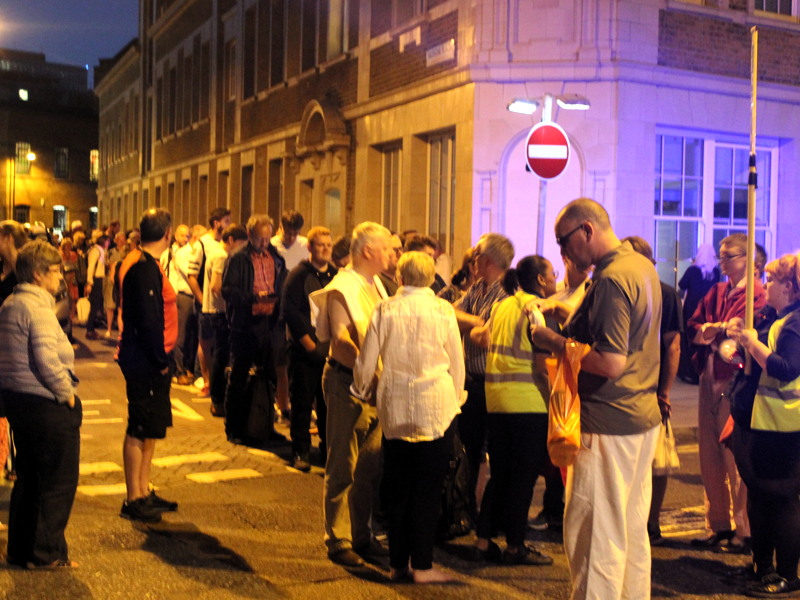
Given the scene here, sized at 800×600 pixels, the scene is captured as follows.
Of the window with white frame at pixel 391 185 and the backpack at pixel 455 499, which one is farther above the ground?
the window with white frame at pixel 391 185

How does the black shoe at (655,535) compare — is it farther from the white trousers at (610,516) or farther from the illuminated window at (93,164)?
the illuminated window at (93,164)

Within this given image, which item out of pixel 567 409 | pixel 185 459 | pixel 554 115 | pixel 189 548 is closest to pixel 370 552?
pixel 189 548

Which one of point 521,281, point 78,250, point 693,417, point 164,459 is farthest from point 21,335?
point 78,250

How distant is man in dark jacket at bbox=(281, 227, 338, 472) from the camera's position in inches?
329

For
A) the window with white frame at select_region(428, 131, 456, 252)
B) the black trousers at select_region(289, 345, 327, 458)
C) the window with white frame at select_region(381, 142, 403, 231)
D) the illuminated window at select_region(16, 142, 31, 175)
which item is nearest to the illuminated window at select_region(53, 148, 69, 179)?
the illuminated window at select_region(16, 142, 31, 175)

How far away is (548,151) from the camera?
11703 millimetres

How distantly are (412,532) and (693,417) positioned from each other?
6330mm

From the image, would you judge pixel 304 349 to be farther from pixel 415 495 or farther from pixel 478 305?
pixel 415 495

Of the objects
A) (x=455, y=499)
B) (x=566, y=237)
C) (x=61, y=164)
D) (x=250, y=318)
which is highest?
(x=61, y=164)

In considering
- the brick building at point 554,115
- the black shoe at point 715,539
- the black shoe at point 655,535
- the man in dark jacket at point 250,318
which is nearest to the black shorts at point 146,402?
the man in dark jacket at point 250,318

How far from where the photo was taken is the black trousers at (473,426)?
661 centimetres

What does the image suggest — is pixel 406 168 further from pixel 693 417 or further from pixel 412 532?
pixel 412 532

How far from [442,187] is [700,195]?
388 cm

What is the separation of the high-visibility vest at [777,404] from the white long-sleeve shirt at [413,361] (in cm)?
169
